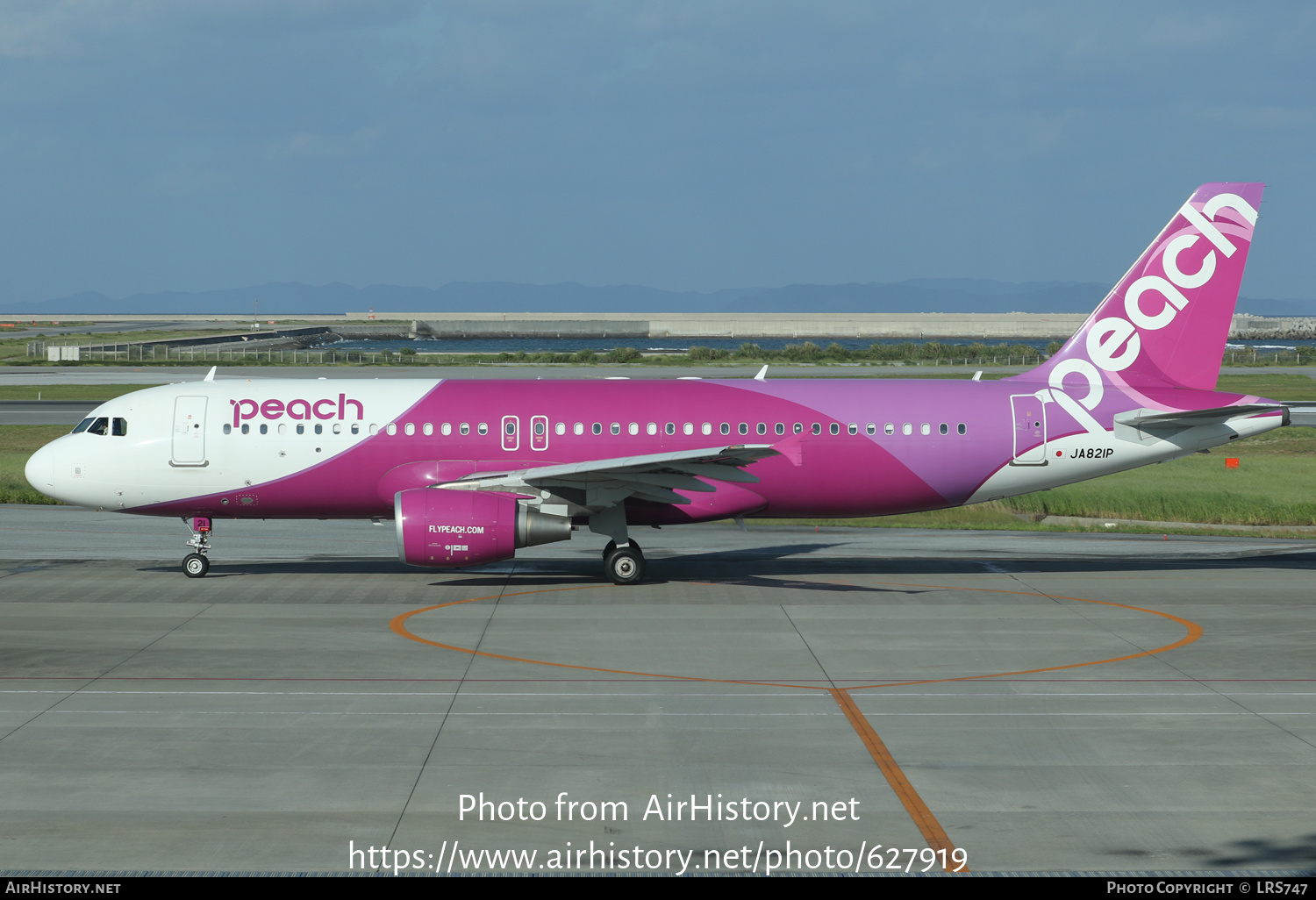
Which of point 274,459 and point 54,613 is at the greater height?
point 274,459

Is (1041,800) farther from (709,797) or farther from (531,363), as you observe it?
(531,363)

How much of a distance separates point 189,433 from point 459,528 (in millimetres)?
7179

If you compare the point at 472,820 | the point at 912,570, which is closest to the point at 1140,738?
the point at 472,820

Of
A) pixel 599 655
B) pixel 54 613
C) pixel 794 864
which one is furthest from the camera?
pixel 54 613

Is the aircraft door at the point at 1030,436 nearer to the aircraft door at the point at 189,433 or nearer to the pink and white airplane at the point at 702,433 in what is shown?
the pink and white airplane at the point at 702,433

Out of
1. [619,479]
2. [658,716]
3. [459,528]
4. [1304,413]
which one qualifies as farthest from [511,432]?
[1304,413]

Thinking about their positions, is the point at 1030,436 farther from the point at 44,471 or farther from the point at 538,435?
the point at 44,471

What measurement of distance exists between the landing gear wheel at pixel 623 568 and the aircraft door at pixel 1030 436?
9.00 meters

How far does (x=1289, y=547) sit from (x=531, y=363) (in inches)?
3566

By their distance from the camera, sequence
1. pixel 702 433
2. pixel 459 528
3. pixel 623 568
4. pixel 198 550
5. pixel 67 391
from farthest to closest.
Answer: pixel 67 391, pixel 702 433, pixel 198 550, pixel 623 568, pixel 459 528

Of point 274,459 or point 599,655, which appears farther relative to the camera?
point 274,459

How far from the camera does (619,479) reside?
25.6 meters
